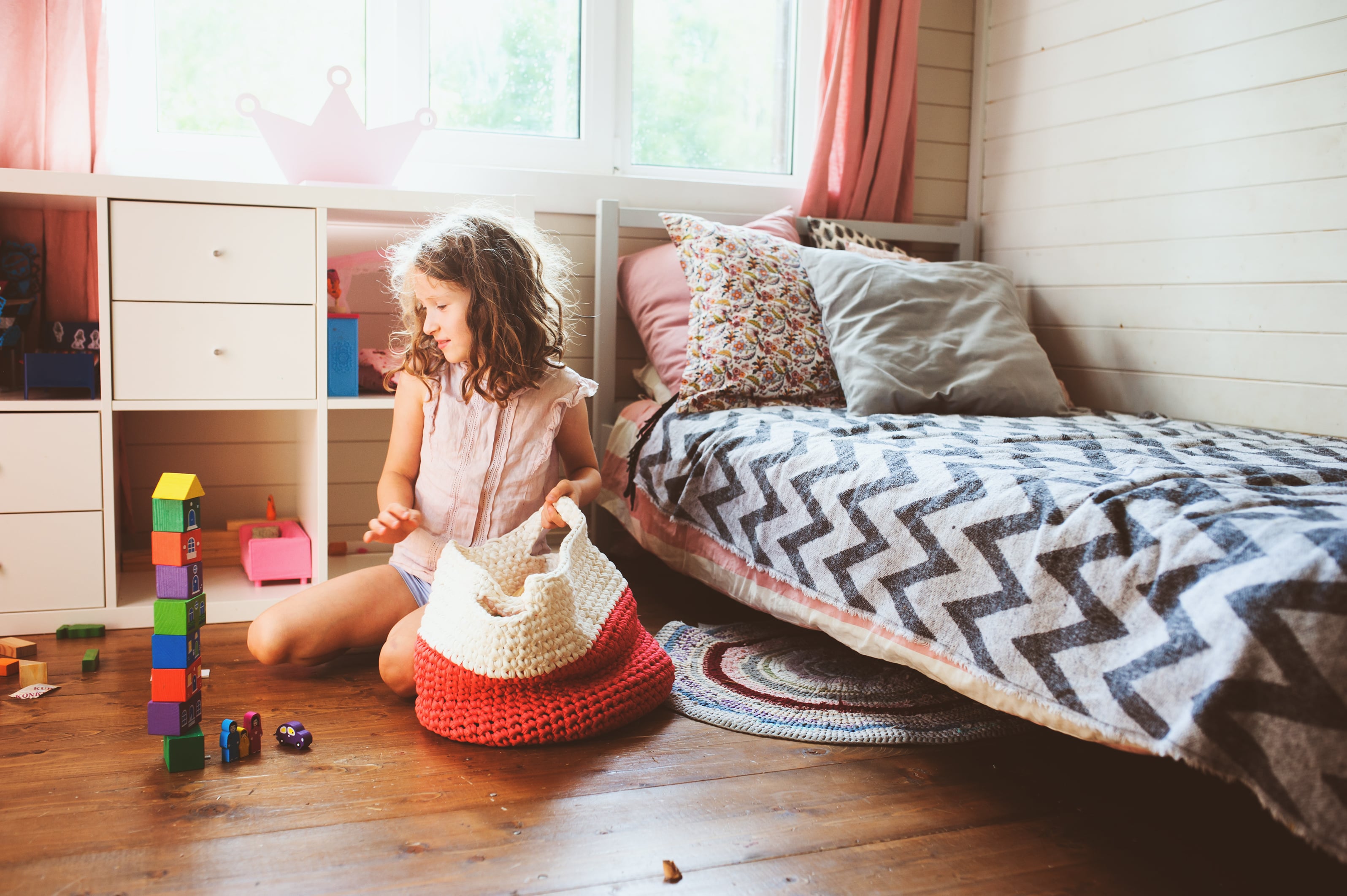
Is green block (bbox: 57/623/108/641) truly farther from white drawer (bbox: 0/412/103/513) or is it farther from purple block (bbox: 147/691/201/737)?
purple block (bbox: 147/691/201/737)

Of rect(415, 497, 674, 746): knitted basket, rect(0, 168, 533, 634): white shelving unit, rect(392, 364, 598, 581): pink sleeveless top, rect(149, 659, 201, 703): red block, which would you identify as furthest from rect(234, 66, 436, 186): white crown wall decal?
rect(149, 659, 201, 703): red block

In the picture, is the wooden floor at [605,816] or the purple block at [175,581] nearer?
the wooden floor at [605,816]

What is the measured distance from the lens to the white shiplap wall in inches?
70.9

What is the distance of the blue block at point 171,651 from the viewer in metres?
1.12

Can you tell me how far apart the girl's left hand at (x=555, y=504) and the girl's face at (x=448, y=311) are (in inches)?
10.6

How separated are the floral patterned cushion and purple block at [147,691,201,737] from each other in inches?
41.4

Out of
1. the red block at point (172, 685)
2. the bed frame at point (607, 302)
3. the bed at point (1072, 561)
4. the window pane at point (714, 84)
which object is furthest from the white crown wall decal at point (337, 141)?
the red block at point (172, 685)

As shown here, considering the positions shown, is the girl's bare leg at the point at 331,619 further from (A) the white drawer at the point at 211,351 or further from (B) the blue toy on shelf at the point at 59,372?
(B) the blue toy on shelf at the point at 59,372

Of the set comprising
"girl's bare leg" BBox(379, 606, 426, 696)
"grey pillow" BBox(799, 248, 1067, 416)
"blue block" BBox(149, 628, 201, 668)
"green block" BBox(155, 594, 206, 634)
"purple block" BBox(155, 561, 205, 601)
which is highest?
"grey pillow" BBox(799, 248, 1067, 416)

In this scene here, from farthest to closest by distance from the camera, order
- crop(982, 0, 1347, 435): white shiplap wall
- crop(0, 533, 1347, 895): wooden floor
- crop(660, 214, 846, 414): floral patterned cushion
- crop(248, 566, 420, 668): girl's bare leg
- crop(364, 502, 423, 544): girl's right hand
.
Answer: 1. crop(660, 214, 846, 414): floral patterned cushion
2. crop(982, 0, 1347, 435): white shiplap wall
3. crop(248, 566, 420, 668): girl's bare leg
4. crop(364, 502, 423, 544): girl's right hand
5. crop(0, 533, 1347, 895): wooden floor

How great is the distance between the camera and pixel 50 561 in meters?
1.70

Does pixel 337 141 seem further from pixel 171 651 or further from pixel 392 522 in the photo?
pixel 171 651

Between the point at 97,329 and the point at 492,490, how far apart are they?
95cm

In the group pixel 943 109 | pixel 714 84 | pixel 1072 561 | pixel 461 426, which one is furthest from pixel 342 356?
pixel 943 109
